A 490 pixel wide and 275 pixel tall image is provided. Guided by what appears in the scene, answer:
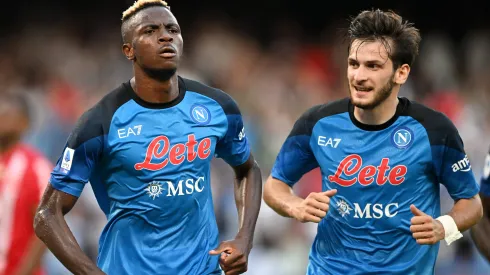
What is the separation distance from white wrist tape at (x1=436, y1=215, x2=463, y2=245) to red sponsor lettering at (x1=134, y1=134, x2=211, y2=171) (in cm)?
147

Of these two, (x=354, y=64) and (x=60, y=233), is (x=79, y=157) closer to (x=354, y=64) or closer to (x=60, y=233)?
(x=60, y=233)

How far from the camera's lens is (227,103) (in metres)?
5.74

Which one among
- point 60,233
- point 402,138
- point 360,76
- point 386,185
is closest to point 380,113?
point 402,138

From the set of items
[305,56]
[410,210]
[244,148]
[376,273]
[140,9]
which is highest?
[305,56]

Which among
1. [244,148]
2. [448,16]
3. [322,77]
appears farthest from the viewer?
[448,16]

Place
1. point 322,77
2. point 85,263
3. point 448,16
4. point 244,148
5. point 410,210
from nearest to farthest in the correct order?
point 85,263 < point 410,210 < point 244,148 < point 322,77 < point 448,16

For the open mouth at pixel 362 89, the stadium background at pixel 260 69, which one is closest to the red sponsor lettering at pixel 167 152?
the open mouth at pixel 362 89

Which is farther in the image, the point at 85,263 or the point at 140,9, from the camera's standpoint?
the point at 140,9

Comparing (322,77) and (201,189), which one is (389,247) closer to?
(201,189)

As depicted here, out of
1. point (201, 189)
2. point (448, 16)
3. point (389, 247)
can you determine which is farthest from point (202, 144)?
point (448, 16)

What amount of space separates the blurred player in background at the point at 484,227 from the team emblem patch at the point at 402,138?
3.93ft

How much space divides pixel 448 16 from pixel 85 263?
10.9 metres

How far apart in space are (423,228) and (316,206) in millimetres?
604

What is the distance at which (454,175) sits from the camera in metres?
5.53
